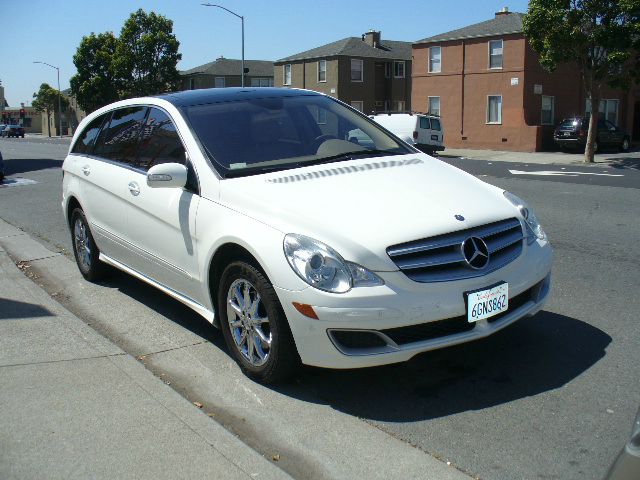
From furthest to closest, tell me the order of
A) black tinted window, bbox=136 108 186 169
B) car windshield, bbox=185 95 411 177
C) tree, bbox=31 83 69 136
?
tree, bbox=31 83 69 136 < black tinted window, bbox=136 108 186 169 < car windshield, bbox=185 95 411 177

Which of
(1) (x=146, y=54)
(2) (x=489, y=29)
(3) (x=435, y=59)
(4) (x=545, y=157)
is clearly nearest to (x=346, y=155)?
(4) (x=545, y=157)

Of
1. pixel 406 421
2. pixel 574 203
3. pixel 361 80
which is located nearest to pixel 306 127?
pixel 406 421

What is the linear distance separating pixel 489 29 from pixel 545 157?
→ 9936 mm

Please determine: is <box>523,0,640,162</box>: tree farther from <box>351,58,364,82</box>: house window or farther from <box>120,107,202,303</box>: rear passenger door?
<box>351,58,364,82</box>: house window

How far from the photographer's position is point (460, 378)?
4148 mm

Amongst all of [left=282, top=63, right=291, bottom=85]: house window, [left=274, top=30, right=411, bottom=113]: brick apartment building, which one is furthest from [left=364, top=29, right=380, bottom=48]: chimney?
[left=282, top=63, right=291, bottom=85]: house window

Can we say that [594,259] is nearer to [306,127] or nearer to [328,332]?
[306,127]

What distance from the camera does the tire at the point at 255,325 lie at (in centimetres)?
385

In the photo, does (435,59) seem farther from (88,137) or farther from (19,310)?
(19,310)

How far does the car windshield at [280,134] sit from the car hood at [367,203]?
0.23 meters

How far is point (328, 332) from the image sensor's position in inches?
144

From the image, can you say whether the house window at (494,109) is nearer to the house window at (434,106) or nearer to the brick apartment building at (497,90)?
the brick apartment building at (497,90)

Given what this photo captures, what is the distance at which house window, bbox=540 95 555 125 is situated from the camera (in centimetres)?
3403

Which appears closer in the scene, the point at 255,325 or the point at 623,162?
the point at 255,325
